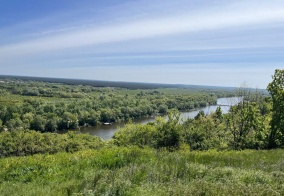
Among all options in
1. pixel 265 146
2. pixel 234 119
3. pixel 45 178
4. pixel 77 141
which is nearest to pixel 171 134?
pixel 234 119

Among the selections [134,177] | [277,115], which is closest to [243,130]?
[277,115]

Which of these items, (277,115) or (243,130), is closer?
(277,115)

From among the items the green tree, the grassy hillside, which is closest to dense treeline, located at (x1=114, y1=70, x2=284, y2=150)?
the green tree

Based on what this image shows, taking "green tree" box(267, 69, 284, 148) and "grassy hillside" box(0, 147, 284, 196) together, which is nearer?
"grassy hillside" box(0, 147, 284, 196)

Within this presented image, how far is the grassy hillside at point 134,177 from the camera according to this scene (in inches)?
168

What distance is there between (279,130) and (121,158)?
45.3ft

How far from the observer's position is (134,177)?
201 inches

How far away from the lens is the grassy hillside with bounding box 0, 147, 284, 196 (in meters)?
4.27

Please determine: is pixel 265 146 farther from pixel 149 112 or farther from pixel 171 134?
pixel 149 112

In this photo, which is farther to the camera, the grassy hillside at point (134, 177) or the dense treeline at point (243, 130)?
the dense treeline at point (243, 130)

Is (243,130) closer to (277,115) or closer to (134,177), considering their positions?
(277,115)

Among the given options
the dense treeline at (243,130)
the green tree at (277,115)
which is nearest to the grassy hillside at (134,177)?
the dense treeline at (243,130)

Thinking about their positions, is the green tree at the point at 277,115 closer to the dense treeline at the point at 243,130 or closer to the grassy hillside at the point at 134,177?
the dense treeline at the point at 243,130

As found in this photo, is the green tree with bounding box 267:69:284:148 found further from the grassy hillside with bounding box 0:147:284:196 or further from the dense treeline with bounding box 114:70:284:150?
the grassy hillside with bounding box 0:147:284:196
